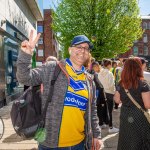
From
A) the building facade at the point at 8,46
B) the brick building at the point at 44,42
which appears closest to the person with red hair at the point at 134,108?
the building facade at the point at 8,46

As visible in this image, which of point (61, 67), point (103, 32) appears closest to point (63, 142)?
point (61, 67)

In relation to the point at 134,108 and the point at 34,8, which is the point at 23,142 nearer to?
the point at 134,108

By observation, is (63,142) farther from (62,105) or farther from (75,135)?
(62,105)

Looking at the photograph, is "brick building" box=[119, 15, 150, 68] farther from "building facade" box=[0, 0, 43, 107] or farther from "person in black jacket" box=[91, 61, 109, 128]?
"person in black jacket" box=[91, 61, 109, 128]

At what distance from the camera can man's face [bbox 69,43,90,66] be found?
3104mm

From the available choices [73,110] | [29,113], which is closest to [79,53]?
[73,110]

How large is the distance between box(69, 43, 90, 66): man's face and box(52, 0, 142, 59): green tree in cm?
2391

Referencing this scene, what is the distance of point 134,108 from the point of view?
4.56 meters

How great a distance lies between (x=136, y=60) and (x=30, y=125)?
6.85 feet

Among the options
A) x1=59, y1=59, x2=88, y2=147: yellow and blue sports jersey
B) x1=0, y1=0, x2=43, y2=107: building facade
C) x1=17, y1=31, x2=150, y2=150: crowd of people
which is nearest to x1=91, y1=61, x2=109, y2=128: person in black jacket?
x1=17, y1=31, x2=150, y2=150: crowd of people

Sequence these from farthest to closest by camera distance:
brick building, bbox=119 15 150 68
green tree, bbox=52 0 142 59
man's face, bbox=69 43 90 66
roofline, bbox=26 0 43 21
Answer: brick building, bbox=119 15 150 68
green tree, bbox=52 0 142 59
roofline, bbox=26 0 43 21
man's face, bbox=69 43 90 66

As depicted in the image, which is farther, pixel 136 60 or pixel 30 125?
pixel 136 60

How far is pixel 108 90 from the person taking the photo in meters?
8.44

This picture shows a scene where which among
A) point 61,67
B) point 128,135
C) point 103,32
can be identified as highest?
point 103,32
